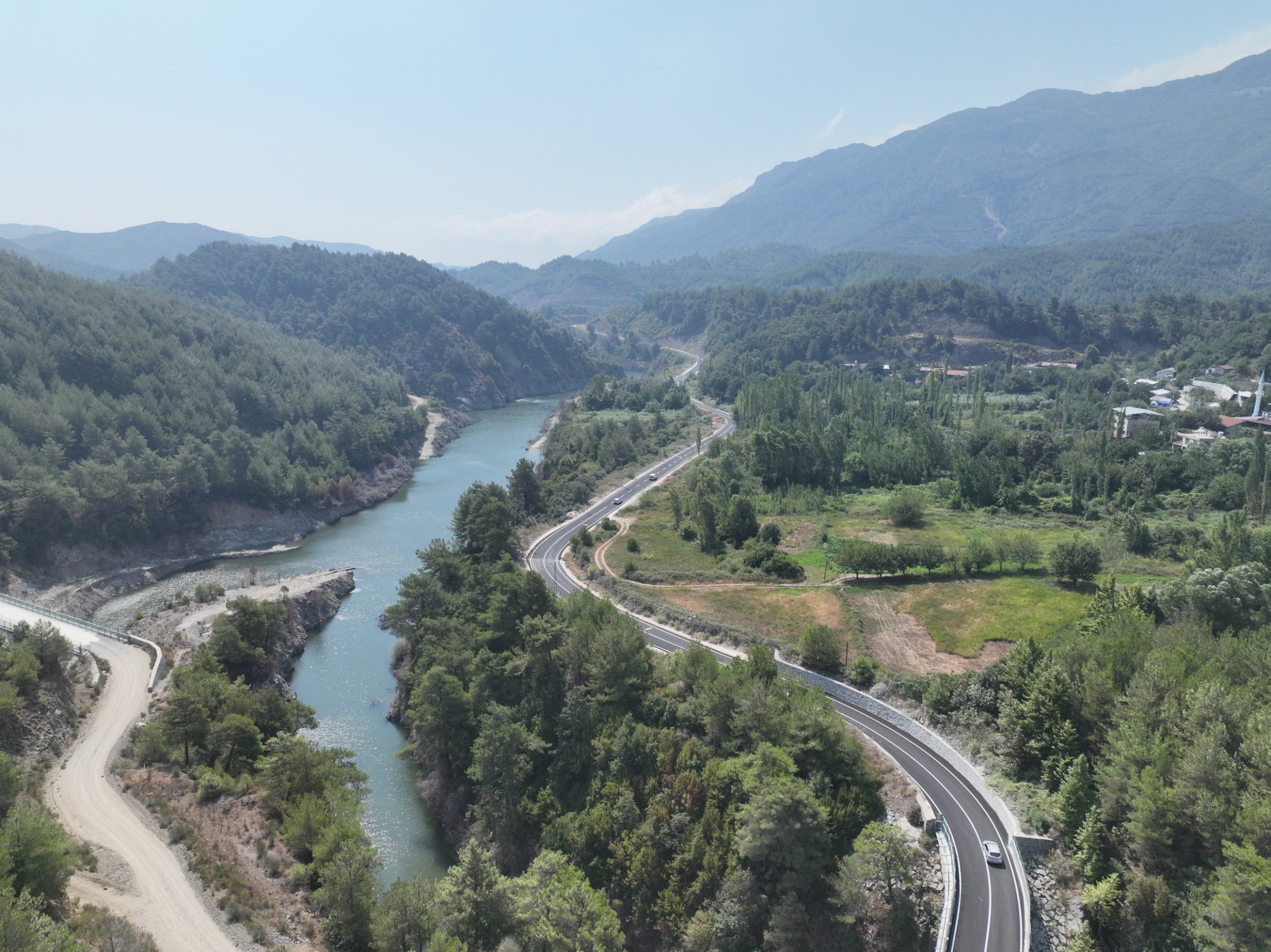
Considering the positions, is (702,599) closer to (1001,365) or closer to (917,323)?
(1001,365)

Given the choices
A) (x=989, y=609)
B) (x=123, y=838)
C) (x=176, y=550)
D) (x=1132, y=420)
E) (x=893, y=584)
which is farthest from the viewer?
(x=1132, y=420)

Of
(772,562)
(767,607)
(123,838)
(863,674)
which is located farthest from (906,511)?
(123,838)

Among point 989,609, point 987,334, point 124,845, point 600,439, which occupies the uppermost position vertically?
point 987,334

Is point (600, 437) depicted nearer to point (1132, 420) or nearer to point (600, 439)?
point (600, 439)

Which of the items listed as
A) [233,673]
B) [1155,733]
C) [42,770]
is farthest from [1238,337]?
[42,770]

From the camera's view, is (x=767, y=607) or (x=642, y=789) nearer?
(x=642, y=789)

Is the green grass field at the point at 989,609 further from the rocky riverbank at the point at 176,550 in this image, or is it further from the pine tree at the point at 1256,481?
the rocky riverbank at the point at 176,550
